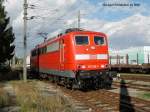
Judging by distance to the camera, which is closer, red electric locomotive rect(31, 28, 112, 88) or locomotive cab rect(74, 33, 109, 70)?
red electric locomotive rect(31, 28, 112, 88)

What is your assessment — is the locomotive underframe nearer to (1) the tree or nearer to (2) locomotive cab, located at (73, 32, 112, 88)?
(2) locomotive cab, located at (73, 32, 112, 88)

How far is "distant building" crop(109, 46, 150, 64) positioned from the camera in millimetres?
49094

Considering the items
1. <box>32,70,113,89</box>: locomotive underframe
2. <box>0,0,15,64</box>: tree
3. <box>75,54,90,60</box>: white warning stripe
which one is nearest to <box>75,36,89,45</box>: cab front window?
<box>75,54,90,60</box>: white warning stripe

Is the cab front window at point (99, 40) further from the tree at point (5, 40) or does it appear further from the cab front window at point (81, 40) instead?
the tree at point (5, 40)

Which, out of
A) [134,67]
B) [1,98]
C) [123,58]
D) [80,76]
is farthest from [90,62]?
[123,58]

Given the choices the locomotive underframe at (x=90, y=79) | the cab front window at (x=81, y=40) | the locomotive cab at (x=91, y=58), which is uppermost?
the cab front window at (x=81, y=40)

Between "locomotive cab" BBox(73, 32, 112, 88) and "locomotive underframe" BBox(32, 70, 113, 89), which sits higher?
"locomotive cab" BBox(73, 32, 112, 88)

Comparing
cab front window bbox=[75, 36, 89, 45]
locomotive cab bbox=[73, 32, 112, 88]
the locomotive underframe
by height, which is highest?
cab front window bbox=[75, 36, 89, 45]

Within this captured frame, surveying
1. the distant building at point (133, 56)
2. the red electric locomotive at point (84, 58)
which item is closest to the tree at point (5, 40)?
the distant building at point (133, 56)

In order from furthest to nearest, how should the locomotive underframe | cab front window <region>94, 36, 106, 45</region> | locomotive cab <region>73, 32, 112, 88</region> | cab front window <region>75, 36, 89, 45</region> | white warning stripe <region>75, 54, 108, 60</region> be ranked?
cab front window <region>94, 36, 106, 45</region> → cab front window <region>75, 36, 89, 45</region> → white warning stripe <region>75, 54, 108, 60</region> → locomotive cab <region>73, 32, 112, 88</region> → the locomotive underframe

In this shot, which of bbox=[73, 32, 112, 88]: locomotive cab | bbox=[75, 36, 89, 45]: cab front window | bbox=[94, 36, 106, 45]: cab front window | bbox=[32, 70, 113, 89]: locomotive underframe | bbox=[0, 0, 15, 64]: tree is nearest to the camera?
bbox=[32, 70, 113, 89]: locomotive underframe

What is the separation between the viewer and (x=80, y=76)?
21.0 meters

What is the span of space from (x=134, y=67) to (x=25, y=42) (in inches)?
692

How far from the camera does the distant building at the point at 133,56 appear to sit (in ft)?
161
